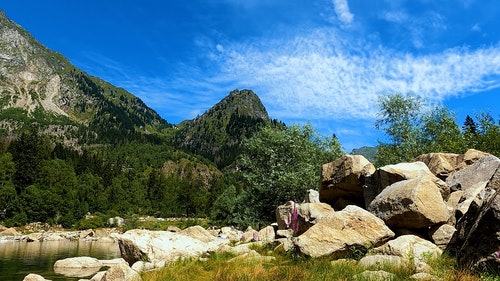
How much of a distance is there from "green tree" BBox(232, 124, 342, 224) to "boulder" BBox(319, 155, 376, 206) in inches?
579

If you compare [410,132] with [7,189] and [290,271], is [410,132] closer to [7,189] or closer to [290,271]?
[290,271]

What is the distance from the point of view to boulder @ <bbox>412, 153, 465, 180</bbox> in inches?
799

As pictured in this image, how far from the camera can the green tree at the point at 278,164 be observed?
3853 centimetres

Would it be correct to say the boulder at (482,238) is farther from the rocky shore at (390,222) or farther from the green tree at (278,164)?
the green tree at (278,164)

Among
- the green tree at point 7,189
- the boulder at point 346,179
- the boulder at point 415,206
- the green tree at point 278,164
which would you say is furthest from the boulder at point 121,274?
the green tree at point 7,189

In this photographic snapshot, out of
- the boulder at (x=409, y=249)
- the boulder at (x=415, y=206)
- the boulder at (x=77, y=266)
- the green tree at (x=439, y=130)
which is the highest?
the green tree at (x=439, y=130)

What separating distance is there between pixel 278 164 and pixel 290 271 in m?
29.6

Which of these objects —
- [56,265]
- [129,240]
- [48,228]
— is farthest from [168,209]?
[129,240]

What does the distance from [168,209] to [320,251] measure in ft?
578

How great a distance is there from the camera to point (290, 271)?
34.4ft

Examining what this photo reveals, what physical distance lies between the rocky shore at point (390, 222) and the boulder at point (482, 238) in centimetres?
2

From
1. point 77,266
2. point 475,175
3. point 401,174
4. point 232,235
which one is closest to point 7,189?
point 77,266

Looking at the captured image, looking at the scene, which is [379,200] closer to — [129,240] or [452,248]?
[452,248]

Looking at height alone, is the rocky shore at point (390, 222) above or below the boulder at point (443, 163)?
below
